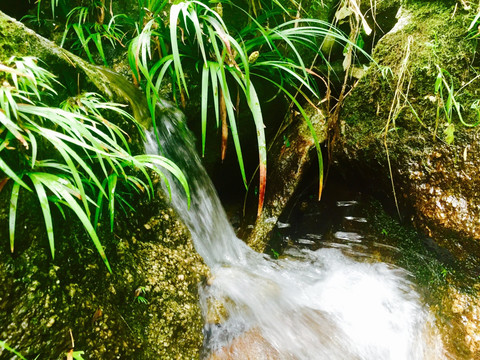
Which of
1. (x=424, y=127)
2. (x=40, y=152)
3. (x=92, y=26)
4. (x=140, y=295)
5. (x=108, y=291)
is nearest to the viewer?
(x=40, y=152)

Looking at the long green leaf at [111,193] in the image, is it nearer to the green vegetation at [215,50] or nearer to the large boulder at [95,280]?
the large boulder at [95,280]

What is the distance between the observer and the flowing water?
163 centimetres

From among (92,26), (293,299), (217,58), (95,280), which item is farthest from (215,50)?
(92,26)

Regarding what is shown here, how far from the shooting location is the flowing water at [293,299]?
Result: 5.35 ft

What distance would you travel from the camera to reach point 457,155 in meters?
2.00

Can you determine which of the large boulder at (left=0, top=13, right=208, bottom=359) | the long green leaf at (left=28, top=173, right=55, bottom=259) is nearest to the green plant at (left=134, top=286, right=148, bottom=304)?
the large boulder at (left=0, top=13, right=208, bottom=359)

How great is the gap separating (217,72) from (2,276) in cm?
128

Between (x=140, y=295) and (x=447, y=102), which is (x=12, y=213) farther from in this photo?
(x=447, y=102)

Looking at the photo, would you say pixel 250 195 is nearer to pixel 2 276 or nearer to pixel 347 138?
pixel 347 138

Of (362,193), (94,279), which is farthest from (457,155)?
(94,279)

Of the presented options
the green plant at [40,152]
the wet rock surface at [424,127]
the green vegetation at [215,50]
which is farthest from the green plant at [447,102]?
the green plant at [40,152]

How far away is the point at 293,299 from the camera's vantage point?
196 centimetres

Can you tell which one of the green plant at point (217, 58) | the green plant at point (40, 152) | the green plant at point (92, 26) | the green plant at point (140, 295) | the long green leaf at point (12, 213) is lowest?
the green plant at point (140, 295)

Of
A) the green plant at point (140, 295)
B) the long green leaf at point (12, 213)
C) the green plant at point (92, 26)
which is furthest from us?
the green plant at point (92, 26)
